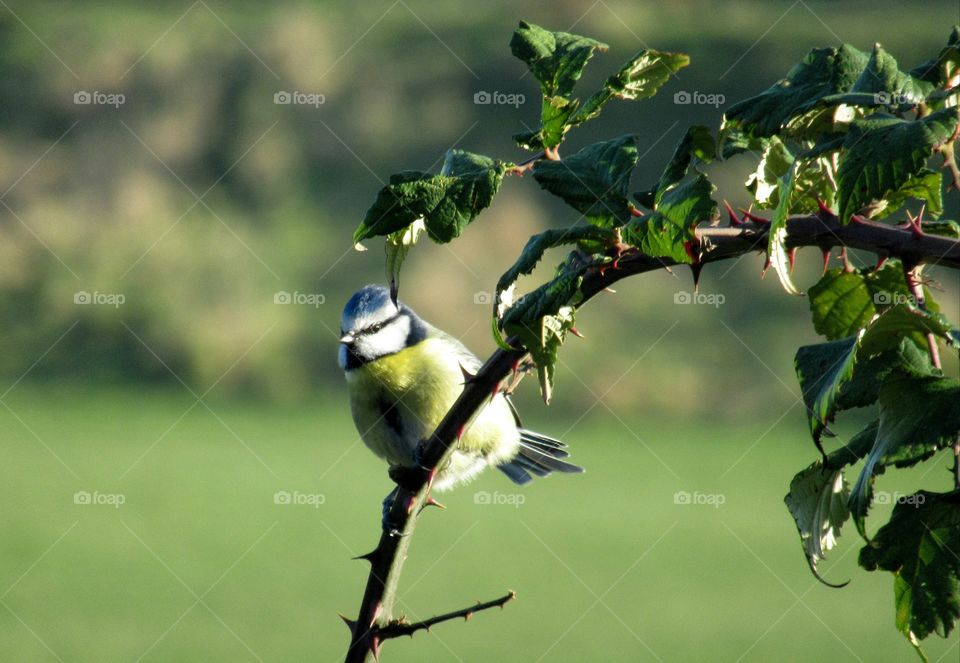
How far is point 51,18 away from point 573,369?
5.37 meters

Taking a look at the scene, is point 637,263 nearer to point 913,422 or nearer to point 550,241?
point 550,241

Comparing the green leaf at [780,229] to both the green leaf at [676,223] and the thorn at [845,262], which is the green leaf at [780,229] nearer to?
the green leaf at [676,223]

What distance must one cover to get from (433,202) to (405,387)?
1689mm

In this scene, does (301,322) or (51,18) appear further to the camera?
(51,18)

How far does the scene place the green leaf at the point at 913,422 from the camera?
57 centimetres

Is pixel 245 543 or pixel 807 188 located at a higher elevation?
pixel 807 188

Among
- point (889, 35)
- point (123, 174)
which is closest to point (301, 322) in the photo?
point (123, 174)

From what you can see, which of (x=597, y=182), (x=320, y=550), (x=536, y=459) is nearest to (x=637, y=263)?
(x=597, y=182)

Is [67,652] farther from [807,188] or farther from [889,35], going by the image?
[889,35]

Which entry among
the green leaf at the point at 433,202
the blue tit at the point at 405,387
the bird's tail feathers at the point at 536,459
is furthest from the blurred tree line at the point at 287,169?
the green leaf at the point at 433,202

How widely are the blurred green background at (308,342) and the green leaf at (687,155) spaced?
10.7ft

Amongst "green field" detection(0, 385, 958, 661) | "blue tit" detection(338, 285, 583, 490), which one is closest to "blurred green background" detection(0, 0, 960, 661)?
"green field" detection(0, 385, 958, 661)

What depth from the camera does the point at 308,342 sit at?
6547 millimetres

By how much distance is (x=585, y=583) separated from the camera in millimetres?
4426
